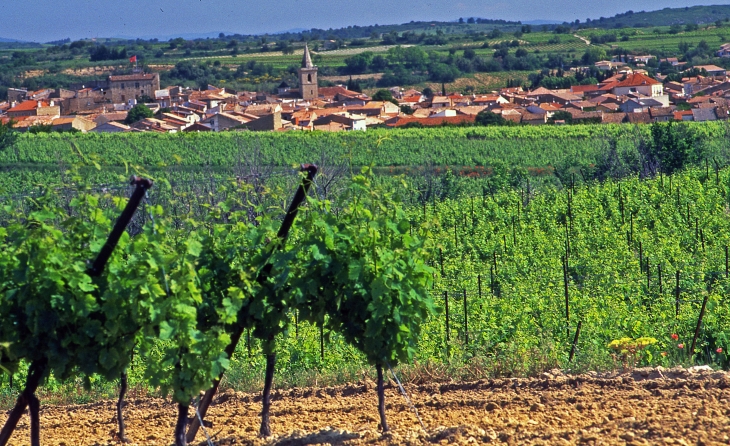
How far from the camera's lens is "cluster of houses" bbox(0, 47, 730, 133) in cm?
6338

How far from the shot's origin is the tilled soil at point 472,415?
543 centimetres

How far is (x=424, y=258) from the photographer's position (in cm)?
604

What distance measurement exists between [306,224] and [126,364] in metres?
1.45

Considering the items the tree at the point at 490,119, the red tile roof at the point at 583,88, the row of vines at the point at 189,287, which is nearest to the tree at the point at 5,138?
the tree at the point at 490,119

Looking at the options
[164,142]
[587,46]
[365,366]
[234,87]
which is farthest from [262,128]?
[587,46]

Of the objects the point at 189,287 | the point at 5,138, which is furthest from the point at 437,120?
the point at 189,287

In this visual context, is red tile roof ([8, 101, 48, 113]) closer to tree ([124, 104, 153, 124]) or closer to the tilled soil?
tree ([124, 104, 153, 124])

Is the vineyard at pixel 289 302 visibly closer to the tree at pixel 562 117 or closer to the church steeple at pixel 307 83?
the tree at pixel 562 117

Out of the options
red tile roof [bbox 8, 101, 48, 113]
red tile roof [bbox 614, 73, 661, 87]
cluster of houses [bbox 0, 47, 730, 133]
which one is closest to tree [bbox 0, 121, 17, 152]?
cluster of houses [bbox 0, 47, 730, 133]

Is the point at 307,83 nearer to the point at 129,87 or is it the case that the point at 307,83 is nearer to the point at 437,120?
the point at 129,87

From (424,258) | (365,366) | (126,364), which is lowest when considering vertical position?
(365,366)

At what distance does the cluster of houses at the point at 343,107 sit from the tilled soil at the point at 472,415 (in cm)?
4467

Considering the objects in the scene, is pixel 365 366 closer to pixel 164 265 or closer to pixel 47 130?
pixel 164 265

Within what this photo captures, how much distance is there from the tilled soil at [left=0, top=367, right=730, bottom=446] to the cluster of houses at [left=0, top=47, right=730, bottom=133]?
4467 centimetres
